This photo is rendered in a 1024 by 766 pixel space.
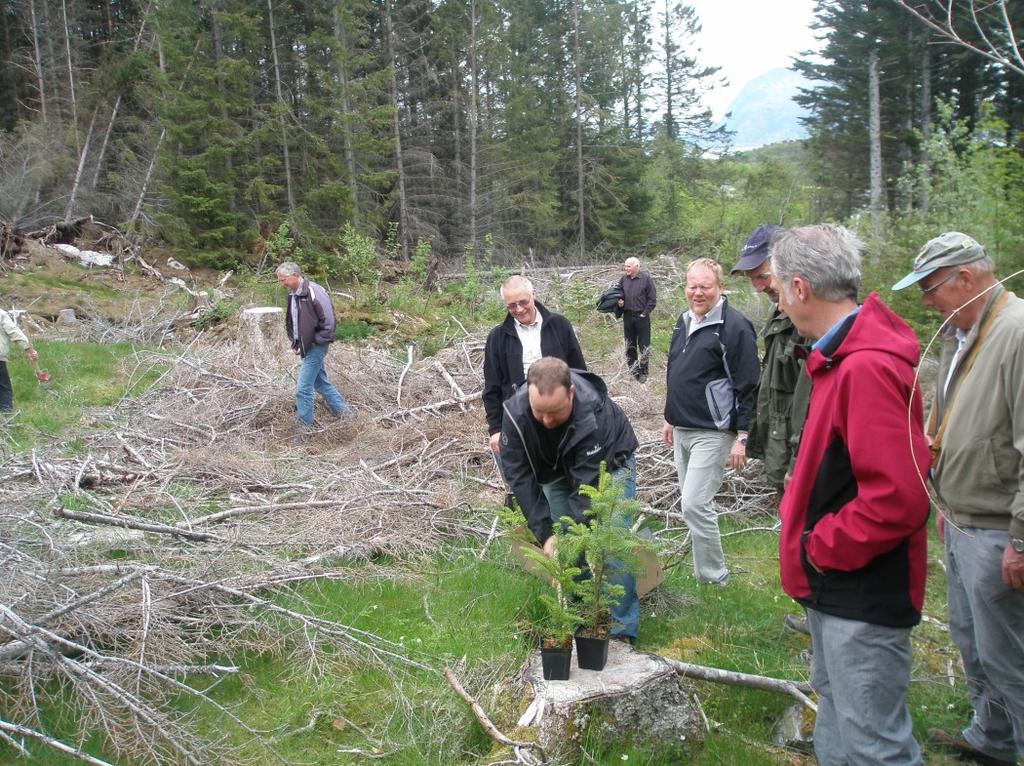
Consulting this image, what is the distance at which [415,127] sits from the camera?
27375 millimetres

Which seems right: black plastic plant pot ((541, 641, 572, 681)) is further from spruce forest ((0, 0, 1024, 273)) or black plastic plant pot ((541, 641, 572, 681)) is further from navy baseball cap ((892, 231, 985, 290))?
spruce forest ((0, 0, 1024, 273))

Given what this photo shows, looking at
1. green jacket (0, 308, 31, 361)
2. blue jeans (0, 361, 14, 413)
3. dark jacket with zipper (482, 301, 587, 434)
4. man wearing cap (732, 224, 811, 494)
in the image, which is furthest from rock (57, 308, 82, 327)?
man wearing cap (732, 224, 811, 494)

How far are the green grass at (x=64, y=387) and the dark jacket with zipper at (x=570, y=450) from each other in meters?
5.16

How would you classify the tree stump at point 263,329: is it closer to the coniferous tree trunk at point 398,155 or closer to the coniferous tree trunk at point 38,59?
the coniferous tree trunk at point 398,155

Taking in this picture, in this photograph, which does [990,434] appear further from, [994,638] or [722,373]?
[722,373]

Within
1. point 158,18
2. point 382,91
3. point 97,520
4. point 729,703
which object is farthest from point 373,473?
point 382,91

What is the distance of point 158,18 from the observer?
20.5 metres

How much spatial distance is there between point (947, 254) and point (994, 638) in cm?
146

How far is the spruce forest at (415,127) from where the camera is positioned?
20.8 m

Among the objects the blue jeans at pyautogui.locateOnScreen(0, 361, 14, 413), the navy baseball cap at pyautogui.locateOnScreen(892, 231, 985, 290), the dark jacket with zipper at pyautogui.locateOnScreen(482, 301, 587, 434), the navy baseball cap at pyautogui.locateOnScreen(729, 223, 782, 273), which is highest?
the navy baseball cap at pyautogui.locateOnScreen(729, 223, 782, 273)

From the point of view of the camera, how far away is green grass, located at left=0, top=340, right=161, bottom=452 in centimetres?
775

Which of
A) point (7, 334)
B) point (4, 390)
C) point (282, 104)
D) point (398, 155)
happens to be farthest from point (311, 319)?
point (398, 155)

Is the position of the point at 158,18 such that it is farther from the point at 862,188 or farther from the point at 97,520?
the point at 862,188

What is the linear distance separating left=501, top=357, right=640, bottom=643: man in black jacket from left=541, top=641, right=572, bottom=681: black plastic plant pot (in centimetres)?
31
